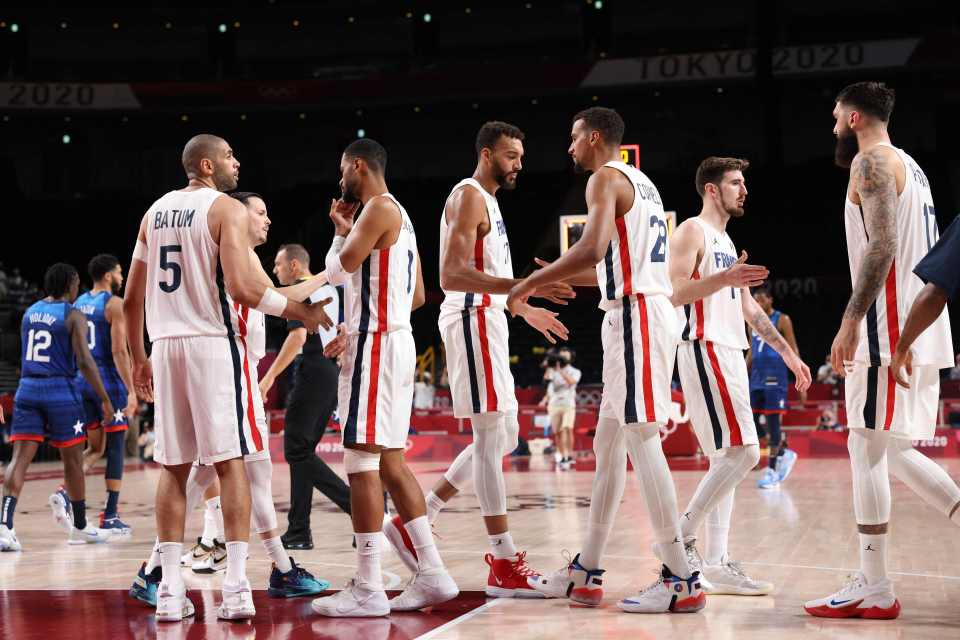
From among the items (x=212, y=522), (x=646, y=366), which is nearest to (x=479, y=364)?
(x=646, y=366)

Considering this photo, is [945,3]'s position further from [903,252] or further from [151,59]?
[903,252]

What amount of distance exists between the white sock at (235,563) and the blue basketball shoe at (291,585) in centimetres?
56

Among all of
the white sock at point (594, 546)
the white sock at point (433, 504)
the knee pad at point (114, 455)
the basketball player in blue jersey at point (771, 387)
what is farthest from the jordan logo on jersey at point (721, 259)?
the basketball player in blue jersey at point (771, 387)

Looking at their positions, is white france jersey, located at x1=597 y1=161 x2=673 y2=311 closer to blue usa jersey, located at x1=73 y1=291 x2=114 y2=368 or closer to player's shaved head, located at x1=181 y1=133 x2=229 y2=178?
player's shaved head, located at x1=181 y1=133 x2=229 y2=178

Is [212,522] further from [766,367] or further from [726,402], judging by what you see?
[766,367]

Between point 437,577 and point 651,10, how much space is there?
86.0 feet

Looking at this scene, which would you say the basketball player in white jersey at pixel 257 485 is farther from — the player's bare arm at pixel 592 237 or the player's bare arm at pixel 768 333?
the player's bare arm at pixel 768 333

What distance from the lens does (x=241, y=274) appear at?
4.48 m

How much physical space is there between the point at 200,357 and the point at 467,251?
133 centimetres

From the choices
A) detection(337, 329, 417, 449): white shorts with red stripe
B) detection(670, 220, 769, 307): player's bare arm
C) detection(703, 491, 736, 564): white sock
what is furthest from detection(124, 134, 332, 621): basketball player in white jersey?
detection(703, 491, 736, 564): white sock

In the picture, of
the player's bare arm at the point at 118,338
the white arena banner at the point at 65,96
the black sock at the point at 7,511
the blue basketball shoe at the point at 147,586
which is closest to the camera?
the blue basketball shoe at the point at 147,586

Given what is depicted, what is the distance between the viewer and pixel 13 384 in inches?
767

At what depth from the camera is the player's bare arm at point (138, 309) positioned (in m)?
4.73

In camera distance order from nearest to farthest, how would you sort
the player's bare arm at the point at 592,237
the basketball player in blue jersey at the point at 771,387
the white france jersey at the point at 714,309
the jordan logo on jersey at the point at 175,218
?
the player's bare arm at the point at 592,237 < the jordan logo on jersey at the point at 175,218 < the white france jersey at the point at 714,309 < the basketball player in blue jersey at the point at 771,387
